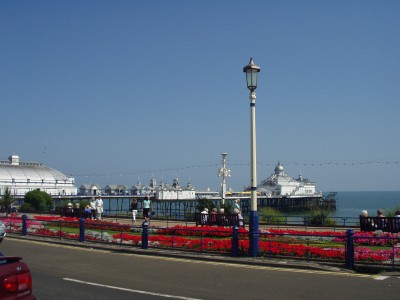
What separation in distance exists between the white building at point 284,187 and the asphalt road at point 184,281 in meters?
122

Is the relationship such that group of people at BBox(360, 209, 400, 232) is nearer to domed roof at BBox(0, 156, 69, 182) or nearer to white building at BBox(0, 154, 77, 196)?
white building at BBox(0, 154, 77, 196)

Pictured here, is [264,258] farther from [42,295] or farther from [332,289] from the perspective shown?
[42,295]

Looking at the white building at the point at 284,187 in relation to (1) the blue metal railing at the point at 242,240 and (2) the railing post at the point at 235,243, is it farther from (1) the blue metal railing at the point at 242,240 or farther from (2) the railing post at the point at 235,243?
(2) the railing post at the point at 235,243

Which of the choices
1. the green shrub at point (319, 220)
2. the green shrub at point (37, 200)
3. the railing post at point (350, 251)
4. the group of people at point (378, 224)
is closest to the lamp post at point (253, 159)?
the railing post at point (350, 251)

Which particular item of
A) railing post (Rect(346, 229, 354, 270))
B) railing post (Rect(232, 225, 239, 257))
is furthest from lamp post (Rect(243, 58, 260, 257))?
railing post (Rect(346, 229, 354, 270))

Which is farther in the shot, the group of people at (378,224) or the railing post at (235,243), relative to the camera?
the group of people at (378,224)

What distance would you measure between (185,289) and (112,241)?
9.16 metres

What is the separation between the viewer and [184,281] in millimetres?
11484

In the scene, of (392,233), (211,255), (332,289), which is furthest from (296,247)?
(392,233)

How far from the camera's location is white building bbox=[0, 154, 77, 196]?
12119cm

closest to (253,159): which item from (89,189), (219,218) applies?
(219,218)

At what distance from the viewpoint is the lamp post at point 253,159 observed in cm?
1484

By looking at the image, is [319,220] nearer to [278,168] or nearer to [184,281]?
[184,281]

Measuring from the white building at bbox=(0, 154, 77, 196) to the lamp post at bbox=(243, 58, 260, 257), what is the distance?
110131 millimetres
